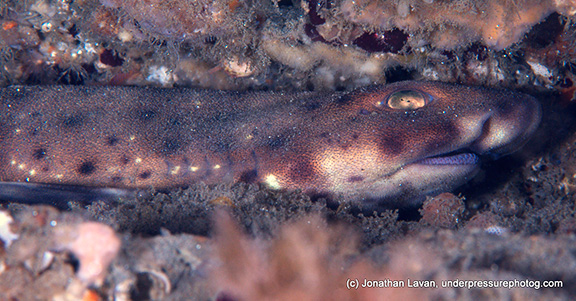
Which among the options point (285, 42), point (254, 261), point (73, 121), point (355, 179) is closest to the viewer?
point (254, 261)

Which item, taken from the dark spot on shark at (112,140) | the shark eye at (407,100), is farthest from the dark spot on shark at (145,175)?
the shark eye at (407,100)

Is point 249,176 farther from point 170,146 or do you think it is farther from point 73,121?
point 73,121

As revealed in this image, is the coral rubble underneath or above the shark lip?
above

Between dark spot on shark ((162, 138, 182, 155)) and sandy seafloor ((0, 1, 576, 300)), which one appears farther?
dark spot on shark ((162, 138, 182, 155))

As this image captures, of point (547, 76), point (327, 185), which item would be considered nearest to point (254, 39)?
point (327, 185)

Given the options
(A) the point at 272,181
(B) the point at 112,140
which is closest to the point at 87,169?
(B) the point at 112,140

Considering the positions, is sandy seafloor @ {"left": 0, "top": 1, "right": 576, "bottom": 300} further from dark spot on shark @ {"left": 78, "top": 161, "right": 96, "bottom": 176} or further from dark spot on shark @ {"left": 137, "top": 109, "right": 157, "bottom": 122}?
Result: dark spot on shark @ {"left": 137, "top": 109, "right": 157, "bottom": 122}

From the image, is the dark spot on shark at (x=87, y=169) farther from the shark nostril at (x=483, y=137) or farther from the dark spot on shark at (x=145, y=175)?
the shark nostril at (x=483, y=137)

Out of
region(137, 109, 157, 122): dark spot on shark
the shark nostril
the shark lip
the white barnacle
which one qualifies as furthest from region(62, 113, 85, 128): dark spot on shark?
the shark nostril
